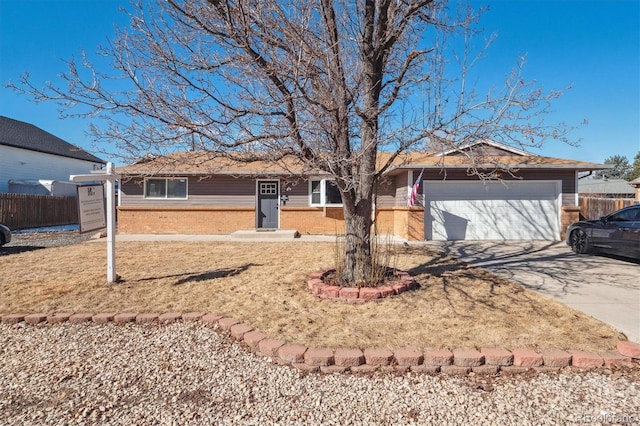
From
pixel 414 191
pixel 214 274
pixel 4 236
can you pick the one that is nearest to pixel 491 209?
pixel 414 191

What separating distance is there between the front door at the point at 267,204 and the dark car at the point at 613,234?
33.3 feet

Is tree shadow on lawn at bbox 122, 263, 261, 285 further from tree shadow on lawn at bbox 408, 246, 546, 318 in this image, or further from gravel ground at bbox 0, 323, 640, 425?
tree shadow on lawn at bbox 408, 246, 546, 318

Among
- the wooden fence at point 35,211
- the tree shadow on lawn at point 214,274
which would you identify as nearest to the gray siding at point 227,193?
the wooden fence at point 35,211

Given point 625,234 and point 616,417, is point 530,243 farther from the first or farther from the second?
point 616,417

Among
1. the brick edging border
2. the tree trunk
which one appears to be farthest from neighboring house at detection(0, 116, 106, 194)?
the brick edging border

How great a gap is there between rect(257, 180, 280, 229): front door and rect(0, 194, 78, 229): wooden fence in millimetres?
8237

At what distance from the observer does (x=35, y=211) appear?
16766 mm

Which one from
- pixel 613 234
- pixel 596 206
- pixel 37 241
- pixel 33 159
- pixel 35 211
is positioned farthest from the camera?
pixel 33 159

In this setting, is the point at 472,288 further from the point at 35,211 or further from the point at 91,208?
the point at 35,211

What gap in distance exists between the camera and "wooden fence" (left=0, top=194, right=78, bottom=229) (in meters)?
15.4

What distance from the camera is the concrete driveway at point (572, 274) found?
178 inches

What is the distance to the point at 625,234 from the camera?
7934mm

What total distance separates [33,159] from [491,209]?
2648cm

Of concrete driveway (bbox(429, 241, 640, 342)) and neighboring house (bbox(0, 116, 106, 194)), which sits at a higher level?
neighboring house (bbox(0, 116, 106, 194))
